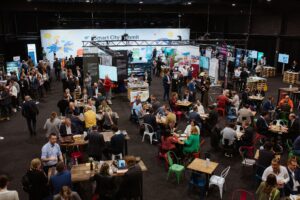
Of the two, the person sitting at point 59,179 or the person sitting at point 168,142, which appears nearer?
the person sitting at point 59,179

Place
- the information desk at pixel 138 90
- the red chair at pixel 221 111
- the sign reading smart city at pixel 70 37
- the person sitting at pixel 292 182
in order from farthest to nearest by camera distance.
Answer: the sign reading smart city at pixel 70 37 < the information desk at pixel 138 90 < the red chair at pixel 221 111 < the person sitting at pixel 292 182

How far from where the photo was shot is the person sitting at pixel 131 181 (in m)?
5.21

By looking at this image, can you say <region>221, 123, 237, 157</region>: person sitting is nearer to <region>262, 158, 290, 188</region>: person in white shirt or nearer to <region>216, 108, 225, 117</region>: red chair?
<region>262, 158, 290, 188</region>: person in white shirt

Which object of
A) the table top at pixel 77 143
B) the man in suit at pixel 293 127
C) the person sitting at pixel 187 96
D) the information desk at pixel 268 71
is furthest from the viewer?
the information desk at pixel 268 71

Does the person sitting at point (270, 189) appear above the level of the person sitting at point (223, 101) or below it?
below

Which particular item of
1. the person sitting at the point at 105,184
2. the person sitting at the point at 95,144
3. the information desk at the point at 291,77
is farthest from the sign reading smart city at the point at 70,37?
the person sitting at the point at 105,184

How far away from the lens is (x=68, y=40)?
824 inches

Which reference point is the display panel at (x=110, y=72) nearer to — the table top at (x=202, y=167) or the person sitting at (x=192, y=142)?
the person sitting at (x=192, y=142)

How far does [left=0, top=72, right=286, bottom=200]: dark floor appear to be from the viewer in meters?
6.48

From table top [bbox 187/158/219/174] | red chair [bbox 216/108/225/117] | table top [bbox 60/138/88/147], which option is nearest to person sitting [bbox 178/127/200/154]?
table top [bbox 187/158/219/174]

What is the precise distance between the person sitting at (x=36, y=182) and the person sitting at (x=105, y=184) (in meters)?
0.85

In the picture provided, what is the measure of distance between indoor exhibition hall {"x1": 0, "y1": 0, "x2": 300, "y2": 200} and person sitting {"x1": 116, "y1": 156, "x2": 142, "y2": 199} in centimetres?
2

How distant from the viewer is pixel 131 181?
5.25 meters

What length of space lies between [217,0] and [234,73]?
3.82m
